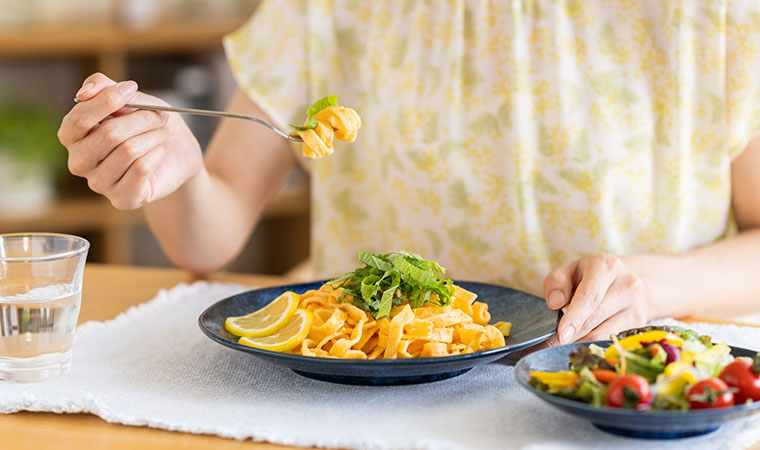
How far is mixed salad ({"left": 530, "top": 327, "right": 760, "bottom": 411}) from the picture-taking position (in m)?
0.76

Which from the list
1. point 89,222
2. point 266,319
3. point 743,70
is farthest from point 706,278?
point 89,222

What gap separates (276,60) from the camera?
1.68 metres

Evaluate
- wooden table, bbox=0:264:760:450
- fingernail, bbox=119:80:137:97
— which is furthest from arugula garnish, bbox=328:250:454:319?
fingernail, bbox=119:80:137:97

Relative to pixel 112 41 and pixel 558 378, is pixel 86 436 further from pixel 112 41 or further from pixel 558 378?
pixel 112 41

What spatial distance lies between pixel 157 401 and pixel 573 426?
1.43 feet

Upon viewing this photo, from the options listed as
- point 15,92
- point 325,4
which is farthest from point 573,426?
point 15,92

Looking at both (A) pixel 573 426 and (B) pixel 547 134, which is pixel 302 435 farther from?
(B) pixel 547 134

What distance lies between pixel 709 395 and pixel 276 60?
114cm

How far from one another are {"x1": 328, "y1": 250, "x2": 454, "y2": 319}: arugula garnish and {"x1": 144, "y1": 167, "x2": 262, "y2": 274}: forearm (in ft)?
1.55

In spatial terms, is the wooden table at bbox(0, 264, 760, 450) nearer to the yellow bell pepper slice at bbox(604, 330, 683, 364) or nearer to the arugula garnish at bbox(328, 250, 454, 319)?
the yellow bell pepper slice at bbox(604, 330, 683, 364)

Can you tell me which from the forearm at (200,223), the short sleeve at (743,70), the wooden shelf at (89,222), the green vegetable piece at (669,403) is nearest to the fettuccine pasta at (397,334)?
the green vegetable piece at (669,403)

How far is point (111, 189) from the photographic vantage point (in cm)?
114

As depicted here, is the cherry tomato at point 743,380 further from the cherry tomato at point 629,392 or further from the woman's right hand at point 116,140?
the woman's right hand at point 116,140

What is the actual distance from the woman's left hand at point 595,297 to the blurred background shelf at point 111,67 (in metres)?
2.19
